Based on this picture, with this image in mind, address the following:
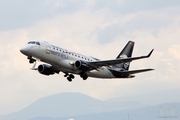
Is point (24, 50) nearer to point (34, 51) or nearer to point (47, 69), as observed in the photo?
point (34, 51)

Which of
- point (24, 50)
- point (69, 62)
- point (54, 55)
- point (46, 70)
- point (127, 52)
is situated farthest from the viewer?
→ point (127, 52)

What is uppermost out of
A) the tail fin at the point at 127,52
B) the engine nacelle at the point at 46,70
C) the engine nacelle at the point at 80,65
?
the tail fin at the point at 127,52

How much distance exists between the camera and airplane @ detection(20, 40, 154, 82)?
7331 cm

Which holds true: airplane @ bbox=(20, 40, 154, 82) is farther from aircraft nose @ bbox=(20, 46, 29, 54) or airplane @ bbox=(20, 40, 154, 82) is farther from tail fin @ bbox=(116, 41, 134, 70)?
tail fin @ bbox=(116, 41, 134, 70)

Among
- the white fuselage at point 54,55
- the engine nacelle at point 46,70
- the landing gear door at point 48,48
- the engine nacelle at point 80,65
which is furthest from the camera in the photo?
the engine nacelle at point 46,70

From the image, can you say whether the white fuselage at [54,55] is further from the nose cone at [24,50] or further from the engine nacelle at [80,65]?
the engine nacelle at [80,65]

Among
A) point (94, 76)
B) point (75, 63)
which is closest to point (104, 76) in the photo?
point (94, 76)

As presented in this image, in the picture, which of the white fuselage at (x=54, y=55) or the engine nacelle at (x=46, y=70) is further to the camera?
the engine nacelle at (x=46, y=70)

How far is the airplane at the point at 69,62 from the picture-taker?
7331 centimetres

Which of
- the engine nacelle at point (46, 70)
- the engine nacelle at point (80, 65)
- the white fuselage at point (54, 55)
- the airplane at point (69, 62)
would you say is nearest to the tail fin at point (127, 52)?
the airplane at point (69, 62)

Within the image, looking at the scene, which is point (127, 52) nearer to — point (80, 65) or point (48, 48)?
point (80, 65)

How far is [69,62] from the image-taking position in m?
75.7

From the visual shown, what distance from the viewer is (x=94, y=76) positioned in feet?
269

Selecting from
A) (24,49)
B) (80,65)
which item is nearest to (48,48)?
(24,49)
